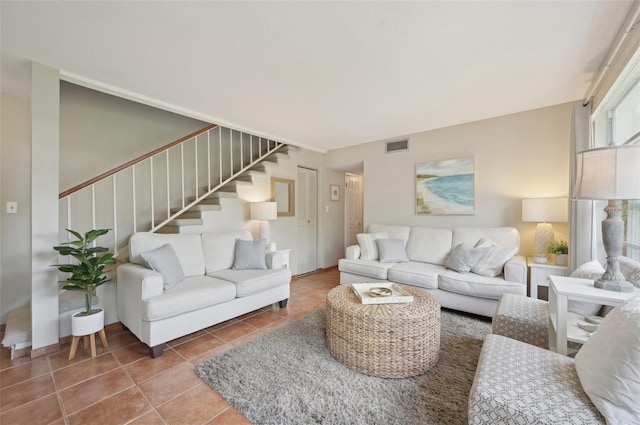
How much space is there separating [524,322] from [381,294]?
97cm

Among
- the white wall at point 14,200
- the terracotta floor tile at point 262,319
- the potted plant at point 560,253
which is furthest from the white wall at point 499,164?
the white wall at point 14,200

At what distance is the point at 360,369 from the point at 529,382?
41.8 inches

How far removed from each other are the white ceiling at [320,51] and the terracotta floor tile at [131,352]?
2.39 metres

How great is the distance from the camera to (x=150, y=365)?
200 centimetres

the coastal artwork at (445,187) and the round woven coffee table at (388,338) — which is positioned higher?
the coastal artwork at (445,187)

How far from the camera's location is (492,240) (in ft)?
10.5

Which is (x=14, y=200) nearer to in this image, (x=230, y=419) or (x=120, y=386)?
(x=120, y=386)

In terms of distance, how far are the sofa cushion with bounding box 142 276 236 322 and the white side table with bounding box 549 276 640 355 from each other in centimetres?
251

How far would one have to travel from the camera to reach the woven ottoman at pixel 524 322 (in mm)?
1733

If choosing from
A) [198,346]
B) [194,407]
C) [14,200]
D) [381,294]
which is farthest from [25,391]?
[381,294]

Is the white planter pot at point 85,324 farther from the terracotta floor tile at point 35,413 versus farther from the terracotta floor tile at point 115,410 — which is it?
the terracotta floor tile at point 115,410

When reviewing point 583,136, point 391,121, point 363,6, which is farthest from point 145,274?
point 583,136

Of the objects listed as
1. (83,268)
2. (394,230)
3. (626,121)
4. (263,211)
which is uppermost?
(626,121)

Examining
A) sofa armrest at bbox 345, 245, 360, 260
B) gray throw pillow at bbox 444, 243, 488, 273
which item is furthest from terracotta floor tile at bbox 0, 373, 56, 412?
gray throw pillow at bbox 444, 243, 488, 273
